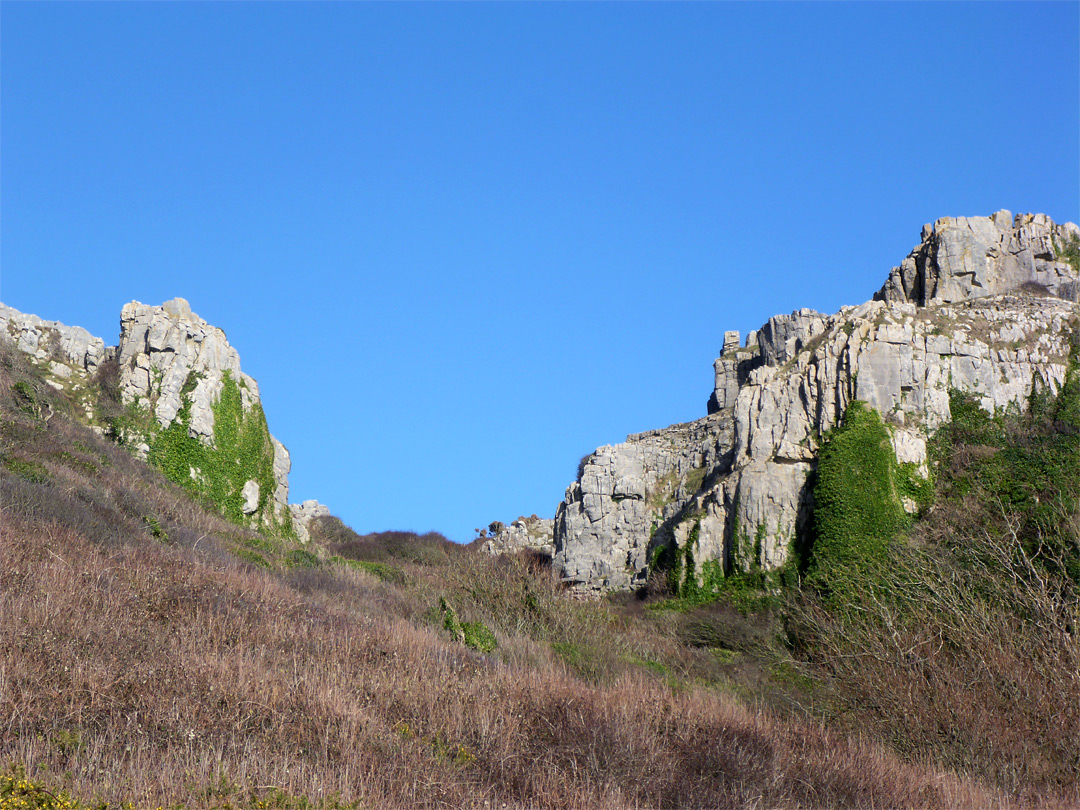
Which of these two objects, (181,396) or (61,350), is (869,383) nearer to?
(181,396)

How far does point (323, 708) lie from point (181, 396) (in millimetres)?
26962

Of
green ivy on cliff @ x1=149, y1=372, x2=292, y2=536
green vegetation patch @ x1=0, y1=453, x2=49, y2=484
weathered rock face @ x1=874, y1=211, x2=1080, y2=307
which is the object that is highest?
weathered rock face @ x1=874, y1=211, x2=1080, y2=307

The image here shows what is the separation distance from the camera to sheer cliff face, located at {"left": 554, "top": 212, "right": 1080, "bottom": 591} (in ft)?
112

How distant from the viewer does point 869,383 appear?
34.2m

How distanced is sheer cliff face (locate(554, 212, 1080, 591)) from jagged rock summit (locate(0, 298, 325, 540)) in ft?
53.5

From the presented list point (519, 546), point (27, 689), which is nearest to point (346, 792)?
point (27, 689)

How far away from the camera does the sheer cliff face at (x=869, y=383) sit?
34.2 metres

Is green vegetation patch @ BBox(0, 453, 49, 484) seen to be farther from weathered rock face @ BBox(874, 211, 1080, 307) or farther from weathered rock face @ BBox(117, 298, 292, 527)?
weathered rock face @ BBox(874, 211, 1080, 307)

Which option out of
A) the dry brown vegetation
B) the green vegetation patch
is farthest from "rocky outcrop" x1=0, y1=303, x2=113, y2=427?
the dry brown vegetation

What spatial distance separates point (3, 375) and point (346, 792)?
2529 centimetres

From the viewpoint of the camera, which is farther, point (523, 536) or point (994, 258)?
point (523, 536)

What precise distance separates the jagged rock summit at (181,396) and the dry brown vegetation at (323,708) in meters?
12.8

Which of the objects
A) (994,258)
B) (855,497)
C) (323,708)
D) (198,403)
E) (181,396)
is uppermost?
(994,258)

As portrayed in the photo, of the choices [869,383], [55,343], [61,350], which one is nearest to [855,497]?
[869,383]
